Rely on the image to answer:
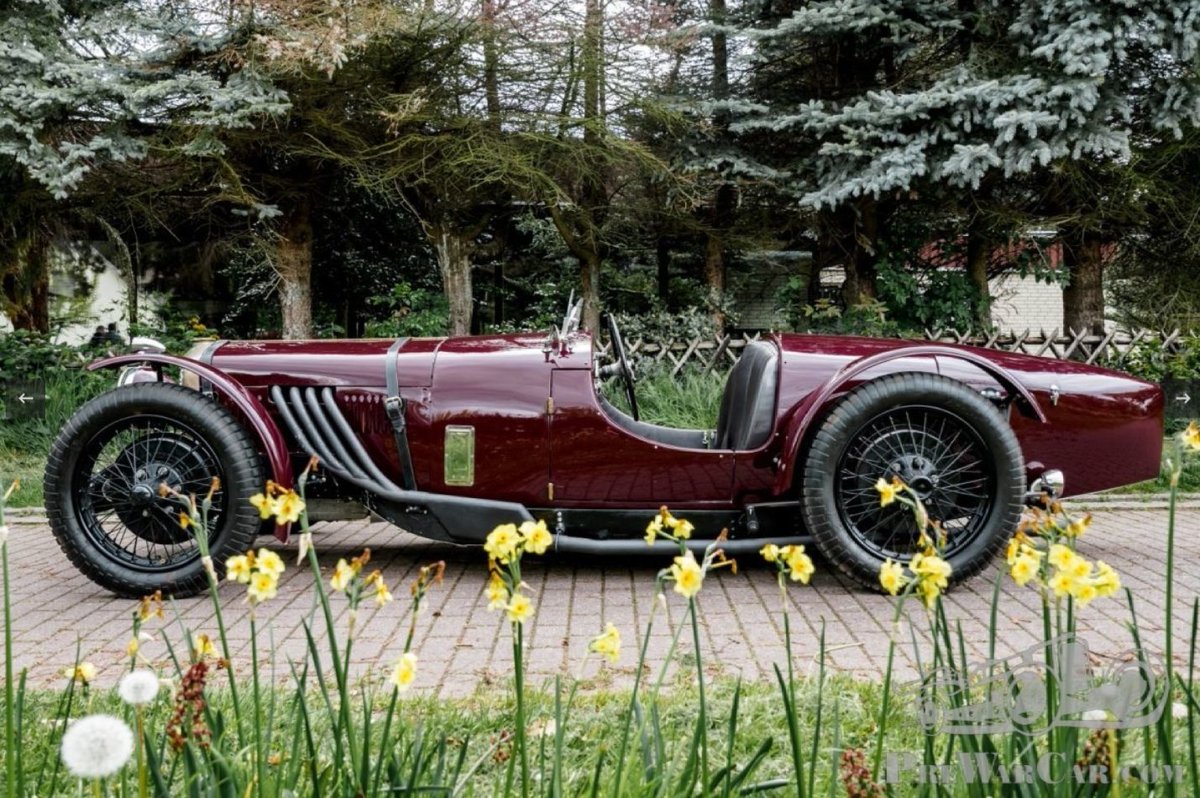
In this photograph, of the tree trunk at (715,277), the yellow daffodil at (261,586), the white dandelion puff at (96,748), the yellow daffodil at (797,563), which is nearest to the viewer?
the white dandelion puff at (96,748)

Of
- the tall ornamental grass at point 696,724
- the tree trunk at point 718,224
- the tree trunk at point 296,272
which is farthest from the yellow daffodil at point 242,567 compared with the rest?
the tree trunk at point 718,224

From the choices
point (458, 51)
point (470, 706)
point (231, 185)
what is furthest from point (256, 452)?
point (458, 51)

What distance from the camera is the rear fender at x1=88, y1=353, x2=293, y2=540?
378cm

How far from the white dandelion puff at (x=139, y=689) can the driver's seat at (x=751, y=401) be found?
10.6 ft

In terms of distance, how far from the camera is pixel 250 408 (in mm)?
3824

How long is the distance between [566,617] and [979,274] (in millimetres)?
9395

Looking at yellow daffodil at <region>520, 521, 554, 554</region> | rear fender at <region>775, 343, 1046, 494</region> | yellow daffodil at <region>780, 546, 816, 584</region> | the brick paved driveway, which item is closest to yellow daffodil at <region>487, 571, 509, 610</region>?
yellow daffodil at <region>520, 521, 554, 554</region>

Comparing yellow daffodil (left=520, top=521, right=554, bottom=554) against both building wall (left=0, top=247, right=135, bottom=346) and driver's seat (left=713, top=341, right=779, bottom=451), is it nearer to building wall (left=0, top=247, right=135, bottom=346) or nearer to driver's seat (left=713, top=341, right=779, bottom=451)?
driver's seat (left=713, top=341, right=779, bottom=451)

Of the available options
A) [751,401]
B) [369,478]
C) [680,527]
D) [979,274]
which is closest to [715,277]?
[979,274]

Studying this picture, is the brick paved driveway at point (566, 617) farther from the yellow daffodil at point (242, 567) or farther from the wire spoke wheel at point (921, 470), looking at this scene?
the yellow daffodil at point (242, 567)

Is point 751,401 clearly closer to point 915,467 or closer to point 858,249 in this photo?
point 915,467

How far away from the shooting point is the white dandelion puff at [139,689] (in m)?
0.94

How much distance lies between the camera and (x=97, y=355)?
29.5 ft

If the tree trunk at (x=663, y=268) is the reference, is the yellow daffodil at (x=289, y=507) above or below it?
below
